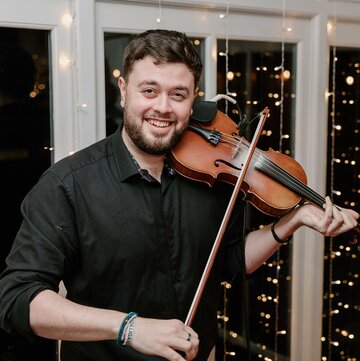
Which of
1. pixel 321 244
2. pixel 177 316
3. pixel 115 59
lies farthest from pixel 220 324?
pixel 115 59

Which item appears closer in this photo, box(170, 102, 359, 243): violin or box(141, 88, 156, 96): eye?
box(141, 88, 156, 96): eye

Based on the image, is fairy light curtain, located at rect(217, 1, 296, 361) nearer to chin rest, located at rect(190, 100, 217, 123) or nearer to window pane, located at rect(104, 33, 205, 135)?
window pane, located at rect(104, 33, 205, 135)

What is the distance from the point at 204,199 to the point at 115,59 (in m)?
0.80

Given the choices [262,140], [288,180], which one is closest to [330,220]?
[288,180]

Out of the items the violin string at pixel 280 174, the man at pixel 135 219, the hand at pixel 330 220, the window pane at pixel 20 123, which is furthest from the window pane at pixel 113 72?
the hand at pixel 330 220

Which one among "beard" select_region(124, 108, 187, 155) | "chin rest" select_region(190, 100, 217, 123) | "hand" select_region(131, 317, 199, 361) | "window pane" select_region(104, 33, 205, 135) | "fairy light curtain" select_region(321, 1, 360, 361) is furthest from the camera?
"fairy light curtain" select_region(321, 1, 360, 361)

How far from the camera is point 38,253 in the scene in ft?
4.85

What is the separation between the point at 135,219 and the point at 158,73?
16.1 inches

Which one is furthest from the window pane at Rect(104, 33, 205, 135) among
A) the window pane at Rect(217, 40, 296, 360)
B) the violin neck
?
the violin neck

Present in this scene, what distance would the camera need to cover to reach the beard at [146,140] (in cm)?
164

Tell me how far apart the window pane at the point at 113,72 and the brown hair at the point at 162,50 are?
648 millimetres

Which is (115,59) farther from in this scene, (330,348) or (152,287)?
(330,348)

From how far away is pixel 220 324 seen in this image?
2721mm

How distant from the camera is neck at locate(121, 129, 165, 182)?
1.72 m
